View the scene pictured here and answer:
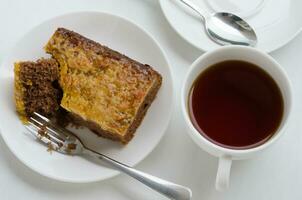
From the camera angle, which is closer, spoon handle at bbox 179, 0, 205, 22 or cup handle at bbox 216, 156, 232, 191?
cup handle at bbox 216, 156, 232, 191

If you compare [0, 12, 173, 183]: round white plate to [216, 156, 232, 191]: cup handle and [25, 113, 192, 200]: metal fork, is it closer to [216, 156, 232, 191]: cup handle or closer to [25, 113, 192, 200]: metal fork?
[25, 113, 192, 200]: metal fork

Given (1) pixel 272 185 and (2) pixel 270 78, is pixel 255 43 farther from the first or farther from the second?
(1) pixel 272 185

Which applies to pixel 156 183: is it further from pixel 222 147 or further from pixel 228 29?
pixel 228 29

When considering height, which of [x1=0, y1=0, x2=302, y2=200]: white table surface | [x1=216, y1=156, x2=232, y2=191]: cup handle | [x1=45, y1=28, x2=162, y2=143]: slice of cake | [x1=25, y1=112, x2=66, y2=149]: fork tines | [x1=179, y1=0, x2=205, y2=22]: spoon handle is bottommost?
[x1=0, y1=0, x2=302, y2=200]: white table surface

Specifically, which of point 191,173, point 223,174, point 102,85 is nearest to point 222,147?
point 223,174

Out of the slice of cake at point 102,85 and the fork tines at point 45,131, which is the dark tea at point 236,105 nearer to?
the slice of cake at point 102,85

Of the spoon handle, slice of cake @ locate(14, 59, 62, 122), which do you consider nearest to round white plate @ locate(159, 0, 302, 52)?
the spoon handle

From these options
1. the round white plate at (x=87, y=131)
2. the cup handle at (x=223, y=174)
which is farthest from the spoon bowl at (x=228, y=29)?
the cup handle at (x=223, y=174)

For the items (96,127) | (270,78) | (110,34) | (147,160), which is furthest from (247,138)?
(110,34)
